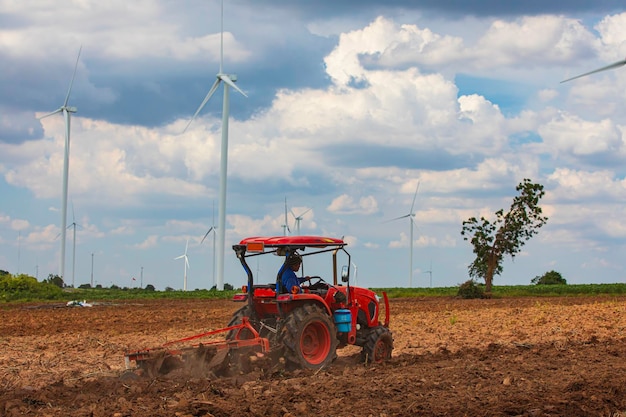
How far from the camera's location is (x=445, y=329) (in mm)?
22844

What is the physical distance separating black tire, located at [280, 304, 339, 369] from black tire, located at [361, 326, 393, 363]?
100 centimetres

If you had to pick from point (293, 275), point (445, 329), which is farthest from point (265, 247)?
point (445, 329)

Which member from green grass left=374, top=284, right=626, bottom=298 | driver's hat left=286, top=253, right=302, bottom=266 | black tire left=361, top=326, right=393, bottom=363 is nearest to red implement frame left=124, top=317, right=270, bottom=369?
driver's hat left=286, top=253, right=302, bottom=266

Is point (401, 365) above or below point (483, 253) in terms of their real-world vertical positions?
below

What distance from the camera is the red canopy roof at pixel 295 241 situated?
13.6 metres

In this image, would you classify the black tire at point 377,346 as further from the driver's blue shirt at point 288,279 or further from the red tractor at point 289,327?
the driver's blue shirt at point 288,279

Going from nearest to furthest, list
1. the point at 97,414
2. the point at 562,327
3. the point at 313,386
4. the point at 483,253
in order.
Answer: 1. the point at 97,414
2. the point at 313,386
3. the point at 562,327
4. the point at 483,253

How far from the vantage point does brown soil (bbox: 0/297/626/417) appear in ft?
32.6

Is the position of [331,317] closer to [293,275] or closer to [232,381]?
[293,275]

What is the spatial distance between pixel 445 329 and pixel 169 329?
27.1 ft

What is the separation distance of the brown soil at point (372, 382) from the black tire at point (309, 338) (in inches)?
11.2

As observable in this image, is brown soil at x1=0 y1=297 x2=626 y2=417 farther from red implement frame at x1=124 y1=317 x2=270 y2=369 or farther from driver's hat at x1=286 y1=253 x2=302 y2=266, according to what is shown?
driver's hat at x1=286 y1=253 x2=302 y2=266

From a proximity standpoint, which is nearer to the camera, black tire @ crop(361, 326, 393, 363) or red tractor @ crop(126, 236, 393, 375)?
red tractor @ crop(126, 236, 393, 375)

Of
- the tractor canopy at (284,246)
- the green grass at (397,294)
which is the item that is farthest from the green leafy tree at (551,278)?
the tractor canopy at (284,246)
